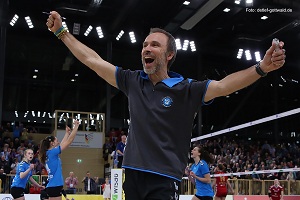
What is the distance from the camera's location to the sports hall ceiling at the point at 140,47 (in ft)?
71.9

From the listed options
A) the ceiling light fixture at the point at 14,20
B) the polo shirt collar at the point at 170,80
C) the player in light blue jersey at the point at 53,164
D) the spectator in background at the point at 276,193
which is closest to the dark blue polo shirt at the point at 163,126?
the polo shirt collar at the point at 170,80

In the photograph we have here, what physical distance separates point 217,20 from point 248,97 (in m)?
9.95

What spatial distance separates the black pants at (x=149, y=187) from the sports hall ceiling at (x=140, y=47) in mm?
18315

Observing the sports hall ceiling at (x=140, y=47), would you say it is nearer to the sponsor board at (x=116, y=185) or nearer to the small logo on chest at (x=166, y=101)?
the sponsor board at (x=116, y=185)

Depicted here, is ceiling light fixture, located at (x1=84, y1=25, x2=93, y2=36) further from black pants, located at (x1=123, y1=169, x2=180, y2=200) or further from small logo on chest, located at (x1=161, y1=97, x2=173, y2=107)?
black pants, located at (x1=123, y1=169, x2=180, y2=200)

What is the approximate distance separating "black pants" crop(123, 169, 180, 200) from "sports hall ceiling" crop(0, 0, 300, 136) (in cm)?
1832

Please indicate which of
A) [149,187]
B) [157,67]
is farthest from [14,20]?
[149,187]

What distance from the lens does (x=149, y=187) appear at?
2.37 m

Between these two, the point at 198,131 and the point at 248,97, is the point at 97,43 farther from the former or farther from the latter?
the point at 248,97

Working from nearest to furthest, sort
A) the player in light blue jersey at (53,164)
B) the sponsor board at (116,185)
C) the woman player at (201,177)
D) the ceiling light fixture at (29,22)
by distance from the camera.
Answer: the player in light blue jersey at (53,164)
the woman player at (201,177)
the sponsor board at (116,185)
the ceiling light fixture at (29,22)

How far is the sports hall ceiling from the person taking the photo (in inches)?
862

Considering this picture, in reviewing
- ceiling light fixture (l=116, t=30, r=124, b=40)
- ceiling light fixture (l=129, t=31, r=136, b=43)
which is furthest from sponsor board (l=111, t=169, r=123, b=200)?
ceiling light fixture (l=116, t=30, r=124, b=40)

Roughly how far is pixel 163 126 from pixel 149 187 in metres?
0.34

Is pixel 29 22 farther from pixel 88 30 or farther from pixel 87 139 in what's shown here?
pixel 87 139
